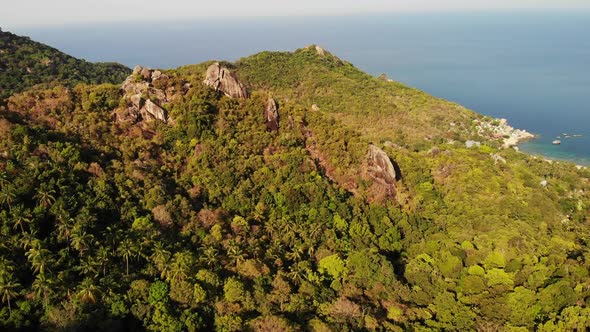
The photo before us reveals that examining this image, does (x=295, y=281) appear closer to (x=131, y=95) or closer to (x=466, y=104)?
(x=131, y=95)

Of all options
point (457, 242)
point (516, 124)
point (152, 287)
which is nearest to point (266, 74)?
point (457, 242)

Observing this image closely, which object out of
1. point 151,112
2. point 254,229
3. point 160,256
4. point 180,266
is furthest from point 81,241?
point 151,112

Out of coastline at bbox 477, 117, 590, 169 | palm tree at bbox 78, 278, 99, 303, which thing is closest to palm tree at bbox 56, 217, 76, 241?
palm tree at bbox 78, 278, 99, 303

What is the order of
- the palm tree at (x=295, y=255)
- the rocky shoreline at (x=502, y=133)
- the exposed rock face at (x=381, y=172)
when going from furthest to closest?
the rocky shoreline at (x=502, y=133)
the exposed rock face at (x=381, y=172)
the palm tree at (x=295, y=255)

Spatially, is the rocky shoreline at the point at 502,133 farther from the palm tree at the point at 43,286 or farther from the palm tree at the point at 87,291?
the palm tree at the point at 43,286

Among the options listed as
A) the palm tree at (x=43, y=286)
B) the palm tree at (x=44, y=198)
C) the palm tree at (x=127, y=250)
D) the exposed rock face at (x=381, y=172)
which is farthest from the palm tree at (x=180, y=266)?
the exposed rock face at (x=381, y=172)

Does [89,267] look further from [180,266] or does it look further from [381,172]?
[381,172]
